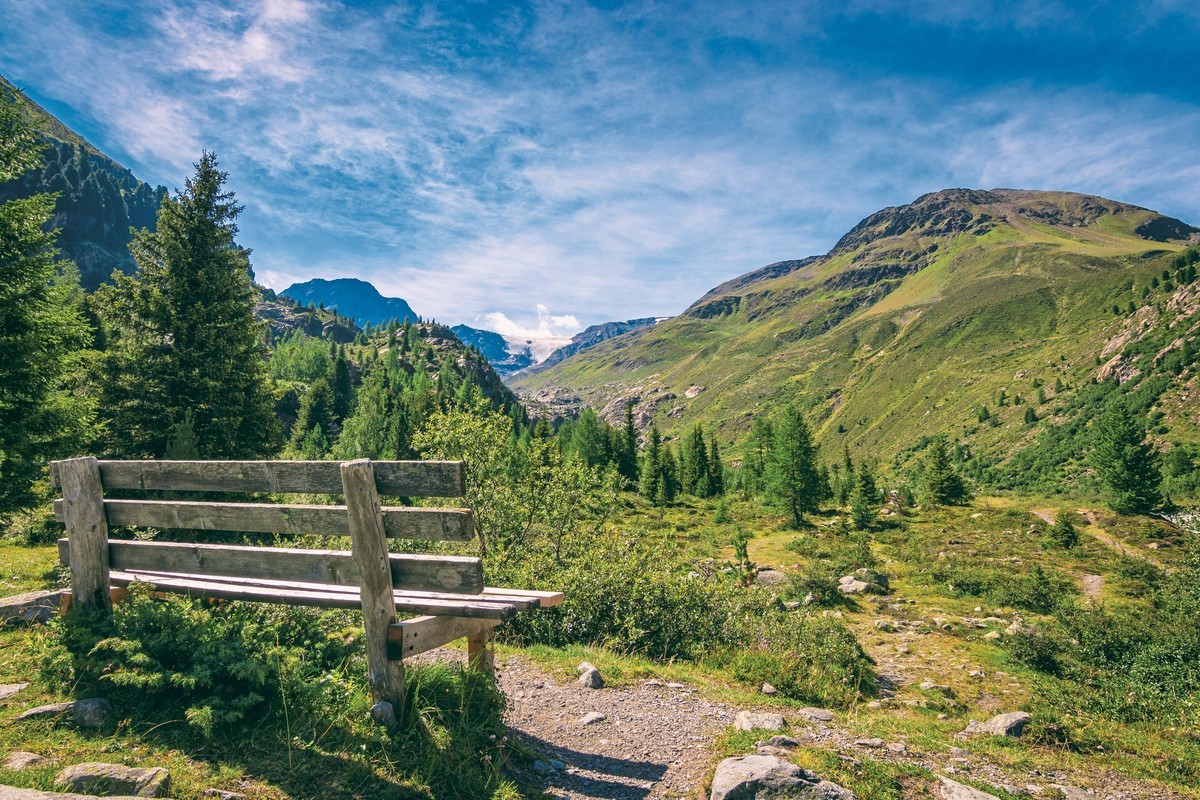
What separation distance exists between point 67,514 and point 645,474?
67.3m

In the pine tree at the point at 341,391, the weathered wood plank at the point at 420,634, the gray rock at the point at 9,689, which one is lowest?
the gray rock at the point at 9,689

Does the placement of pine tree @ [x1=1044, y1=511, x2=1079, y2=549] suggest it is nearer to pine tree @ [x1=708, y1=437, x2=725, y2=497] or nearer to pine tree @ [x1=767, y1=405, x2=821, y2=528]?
pine tree @ [x1=767, y1=405, x2=821, y2=528]

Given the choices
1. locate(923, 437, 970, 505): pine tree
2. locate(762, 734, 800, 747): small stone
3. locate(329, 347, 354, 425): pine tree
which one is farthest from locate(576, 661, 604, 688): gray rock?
locate(329, 347, 354, 425): pine tree

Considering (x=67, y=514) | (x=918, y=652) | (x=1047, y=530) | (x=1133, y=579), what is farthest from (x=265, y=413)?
(x=1047, y=530)

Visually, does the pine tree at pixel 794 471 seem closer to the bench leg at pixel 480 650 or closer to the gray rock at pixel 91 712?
the bench leg at pixel 480 650

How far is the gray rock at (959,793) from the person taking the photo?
210 inches

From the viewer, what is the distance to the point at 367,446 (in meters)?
55.7

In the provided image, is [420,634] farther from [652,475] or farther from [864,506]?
[652,475]

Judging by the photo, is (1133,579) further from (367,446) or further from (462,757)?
(367,446)

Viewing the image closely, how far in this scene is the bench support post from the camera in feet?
16.1

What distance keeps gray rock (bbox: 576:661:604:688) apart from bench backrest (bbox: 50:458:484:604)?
15.9 feet

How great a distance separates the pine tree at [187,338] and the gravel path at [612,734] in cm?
1778

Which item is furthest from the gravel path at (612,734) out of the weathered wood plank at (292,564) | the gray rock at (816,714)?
the weathered wood plank at (292,564)

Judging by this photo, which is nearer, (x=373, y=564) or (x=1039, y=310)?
(x=373, y=564)
